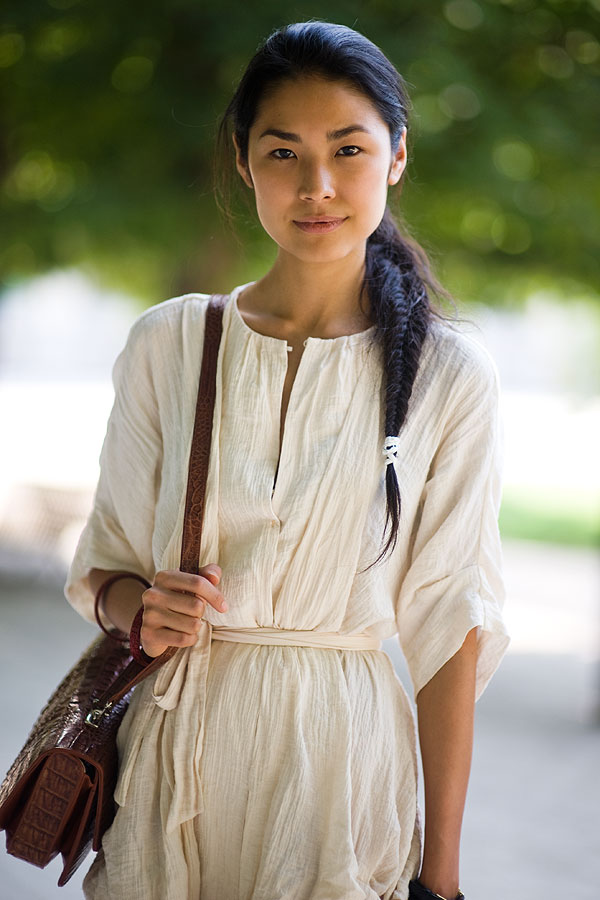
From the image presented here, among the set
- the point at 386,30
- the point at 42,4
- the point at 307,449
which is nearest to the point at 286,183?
the point at 307,449

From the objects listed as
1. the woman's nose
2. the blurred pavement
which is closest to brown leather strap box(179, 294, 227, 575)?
the woman's nose

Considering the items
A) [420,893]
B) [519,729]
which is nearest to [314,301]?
[420,893]

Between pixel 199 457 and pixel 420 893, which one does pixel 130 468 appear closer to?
pixel 199 457

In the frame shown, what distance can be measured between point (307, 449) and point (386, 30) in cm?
509

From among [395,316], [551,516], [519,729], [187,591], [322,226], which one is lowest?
[551,516]

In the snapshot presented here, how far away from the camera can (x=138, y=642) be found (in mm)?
1821

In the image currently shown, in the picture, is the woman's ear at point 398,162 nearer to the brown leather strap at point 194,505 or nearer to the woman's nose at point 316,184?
the woman's nose at point 316,184

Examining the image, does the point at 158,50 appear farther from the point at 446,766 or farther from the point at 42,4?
the point at 446,766

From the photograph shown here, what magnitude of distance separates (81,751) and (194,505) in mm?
441

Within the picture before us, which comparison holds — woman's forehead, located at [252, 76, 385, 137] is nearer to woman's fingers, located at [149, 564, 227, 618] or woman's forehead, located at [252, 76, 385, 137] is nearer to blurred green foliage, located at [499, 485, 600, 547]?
woman's fingers, located at [149, 564, 227, 618]

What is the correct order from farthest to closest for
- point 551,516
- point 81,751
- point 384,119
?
point 551,516
point 384,119
point 81,751

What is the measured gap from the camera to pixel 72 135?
7.55 metres

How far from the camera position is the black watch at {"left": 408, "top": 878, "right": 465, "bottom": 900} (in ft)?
5.85

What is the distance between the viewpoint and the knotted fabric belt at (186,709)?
5.82 feet
